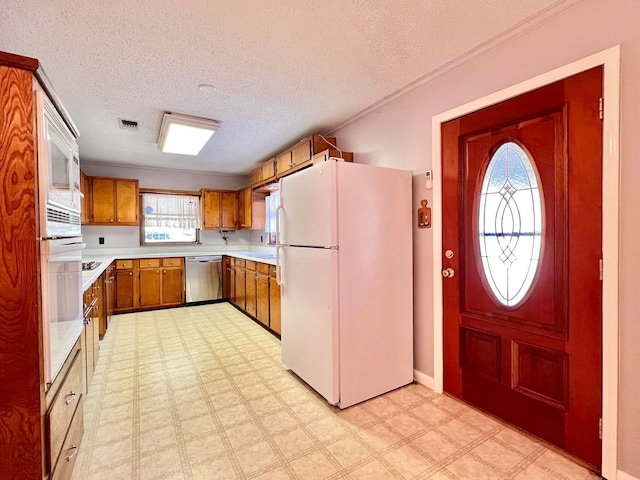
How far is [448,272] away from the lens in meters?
2.28

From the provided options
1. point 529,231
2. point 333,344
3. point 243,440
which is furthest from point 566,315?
point 243,440

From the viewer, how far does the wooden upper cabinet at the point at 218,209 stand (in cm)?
579

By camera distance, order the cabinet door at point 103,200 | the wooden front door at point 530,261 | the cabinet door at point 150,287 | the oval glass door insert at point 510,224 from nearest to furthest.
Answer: the wooden front door at point 530,261
the oval glass door insert at point 510,224
the cabinet door at point 103,200
the cabinet door at point 150,287

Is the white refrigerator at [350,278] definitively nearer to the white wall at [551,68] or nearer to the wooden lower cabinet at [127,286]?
the white wall at [551,68]

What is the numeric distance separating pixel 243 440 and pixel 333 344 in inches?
31.1

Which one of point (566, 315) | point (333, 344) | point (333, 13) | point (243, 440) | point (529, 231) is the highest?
point (333, 13)

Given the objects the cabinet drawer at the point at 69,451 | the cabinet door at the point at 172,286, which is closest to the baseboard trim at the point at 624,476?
the cabinet drawer at the point at 69,451

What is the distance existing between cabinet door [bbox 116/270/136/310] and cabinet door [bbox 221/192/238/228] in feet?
5.98

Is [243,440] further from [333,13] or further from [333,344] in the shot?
[333,13]

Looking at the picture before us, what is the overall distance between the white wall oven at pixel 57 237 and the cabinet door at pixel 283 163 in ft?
8.08

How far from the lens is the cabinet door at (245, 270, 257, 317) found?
14.1ft

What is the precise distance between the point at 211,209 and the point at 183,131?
2.64 meters

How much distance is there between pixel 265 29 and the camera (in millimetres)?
1822

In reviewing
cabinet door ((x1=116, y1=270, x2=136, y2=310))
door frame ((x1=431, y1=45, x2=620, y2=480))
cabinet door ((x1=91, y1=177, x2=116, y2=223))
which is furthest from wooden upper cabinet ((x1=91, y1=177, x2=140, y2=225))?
door frame ((x1=431, y1=45, x2=620, y2=480))
